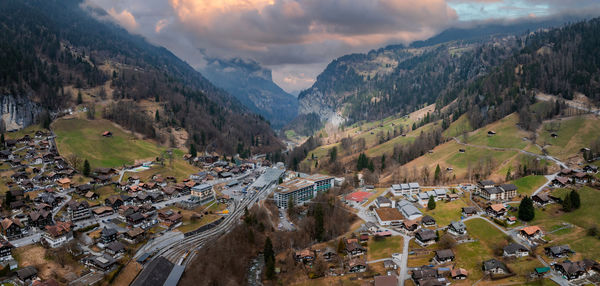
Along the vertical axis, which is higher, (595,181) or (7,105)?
(7,105)

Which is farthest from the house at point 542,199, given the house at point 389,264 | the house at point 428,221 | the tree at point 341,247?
the tree at point 341,247

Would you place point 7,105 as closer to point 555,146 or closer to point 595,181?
point 595,181

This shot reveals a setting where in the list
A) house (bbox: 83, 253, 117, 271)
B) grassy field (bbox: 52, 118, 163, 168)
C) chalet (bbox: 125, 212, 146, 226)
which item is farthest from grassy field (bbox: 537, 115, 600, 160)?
grassy field (bbox: 52, 118, 163, 168)

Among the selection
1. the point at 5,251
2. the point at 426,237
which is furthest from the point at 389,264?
the point at 5,251

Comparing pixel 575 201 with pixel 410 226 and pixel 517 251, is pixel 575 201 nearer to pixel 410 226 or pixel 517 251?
pixel 517 251

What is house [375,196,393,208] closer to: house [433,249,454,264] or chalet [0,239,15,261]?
house [433,249,454,264]

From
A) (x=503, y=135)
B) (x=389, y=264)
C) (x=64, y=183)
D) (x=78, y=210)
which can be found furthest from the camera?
(x=503, y=135)

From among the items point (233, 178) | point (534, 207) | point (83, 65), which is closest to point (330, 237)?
point (534, 207)
